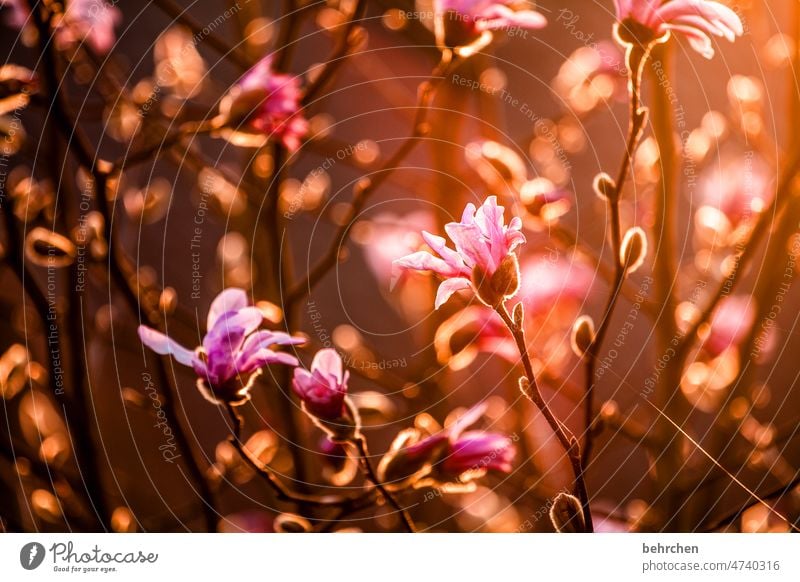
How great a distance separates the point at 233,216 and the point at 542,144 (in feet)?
0.61

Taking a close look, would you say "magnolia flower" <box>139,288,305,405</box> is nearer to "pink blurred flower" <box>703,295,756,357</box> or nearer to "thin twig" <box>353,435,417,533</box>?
"thin twig" <box>353,435,417,533</box>

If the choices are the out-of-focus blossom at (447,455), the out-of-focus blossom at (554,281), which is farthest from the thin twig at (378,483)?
the out-of-focus blossom at (554,281)

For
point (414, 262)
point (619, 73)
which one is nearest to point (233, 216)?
point (414, 262)

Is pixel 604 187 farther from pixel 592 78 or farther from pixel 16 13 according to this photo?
pixel 16 13

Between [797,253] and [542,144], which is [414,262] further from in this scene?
[797,253]

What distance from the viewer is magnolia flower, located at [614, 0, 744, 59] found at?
35 centimetres

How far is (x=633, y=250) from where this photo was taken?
0.36 meters

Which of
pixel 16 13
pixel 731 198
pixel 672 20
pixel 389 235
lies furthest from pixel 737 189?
pixel 16 13

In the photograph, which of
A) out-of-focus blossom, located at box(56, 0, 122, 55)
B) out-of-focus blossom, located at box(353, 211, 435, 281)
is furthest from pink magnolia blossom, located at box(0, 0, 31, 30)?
out-of-focus blossom, located at box(353, 211, 435, 281)

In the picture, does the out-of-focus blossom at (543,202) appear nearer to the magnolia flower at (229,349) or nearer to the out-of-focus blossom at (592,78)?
the out-of-focus blossom at (592,78)

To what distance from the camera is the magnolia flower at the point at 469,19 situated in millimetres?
346

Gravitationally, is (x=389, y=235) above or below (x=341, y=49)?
below

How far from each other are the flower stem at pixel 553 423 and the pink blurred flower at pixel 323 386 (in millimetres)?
99

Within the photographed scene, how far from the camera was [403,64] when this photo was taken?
0.36 m
